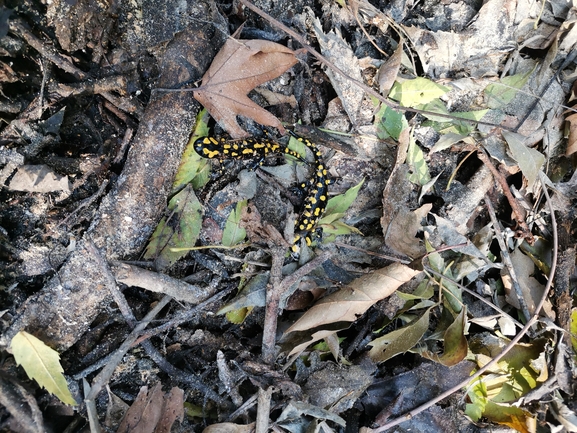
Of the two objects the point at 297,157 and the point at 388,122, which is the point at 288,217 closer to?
the point at 297,157

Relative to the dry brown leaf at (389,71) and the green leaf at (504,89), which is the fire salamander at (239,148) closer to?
the dry brown leaf at (389,71)

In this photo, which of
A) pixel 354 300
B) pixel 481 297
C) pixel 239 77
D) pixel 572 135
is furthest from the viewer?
pixel 572 135

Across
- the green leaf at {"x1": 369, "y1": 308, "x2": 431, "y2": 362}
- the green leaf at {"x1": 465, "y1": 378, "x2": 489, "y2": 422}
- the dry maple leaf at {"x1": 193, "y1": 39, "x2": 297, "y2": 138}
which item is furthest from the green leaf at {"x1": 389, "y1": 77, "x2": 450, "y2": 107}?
the green leaf at {"x1": 465, "y1": 378, "x2": 489, "y2": 422}

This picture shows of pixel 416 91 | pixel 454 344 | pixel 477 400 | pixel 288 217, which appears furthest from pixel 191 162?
pixel 477 400

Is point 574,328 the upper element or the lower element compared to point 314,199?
lower

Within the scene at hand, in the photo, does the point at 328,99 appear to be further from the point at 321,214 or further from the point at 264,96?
the point at 321,214

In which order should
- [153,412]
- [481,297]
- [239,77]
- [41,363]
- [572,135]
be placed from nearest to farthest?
1. [41,363]
2. [153,412]
3. [239,77]
4. [481,297]
5. [572,135]

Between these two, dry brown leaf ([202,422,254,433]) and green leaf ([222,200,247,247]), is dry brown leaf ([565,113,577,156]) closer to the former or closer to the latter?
green leaf ([222,200,247,247])

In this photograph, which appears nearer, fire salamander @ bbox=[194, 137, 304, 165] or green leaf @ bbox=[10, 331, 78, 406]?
green leaf @ bbox=[10, 331, 78, 406]

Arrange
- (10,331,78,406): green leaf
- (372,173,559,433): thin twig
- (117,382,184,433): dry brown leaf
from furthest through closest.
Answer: (372,173,559,433): thin twig → (117,382,184,433): dry brown leaf → (10,331,78,406): green leaf
